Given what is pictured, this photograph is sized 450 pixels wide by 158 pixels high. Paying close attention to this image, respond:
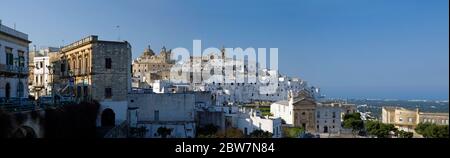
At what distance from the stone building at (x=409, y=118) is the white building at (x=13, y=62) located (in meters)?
31.2

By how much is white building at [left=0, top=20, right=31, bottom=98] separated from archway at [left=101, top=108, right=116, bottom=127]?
10.2 feet

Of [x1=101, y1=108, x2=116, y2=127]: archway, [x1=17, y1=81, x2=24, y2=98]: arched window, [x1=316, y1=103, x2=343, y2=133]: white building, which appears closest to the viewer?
[x1=17, y1=81, x2=24, y2=98]: arched window

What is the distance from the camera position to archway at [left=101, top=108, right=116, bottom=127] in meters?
19.2

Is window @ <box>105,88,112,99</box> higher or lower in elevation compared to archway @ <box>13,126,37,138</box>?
higher

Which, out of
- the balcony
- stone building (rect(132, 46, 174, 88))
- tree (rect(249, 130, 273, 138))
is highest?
stone building (rect(132, 46, 174, 88))

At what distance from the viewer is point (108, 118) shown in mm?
19484

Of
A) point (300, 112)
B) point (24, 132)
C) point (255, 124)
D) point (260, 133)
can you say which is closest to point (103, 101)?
point (260, 133)

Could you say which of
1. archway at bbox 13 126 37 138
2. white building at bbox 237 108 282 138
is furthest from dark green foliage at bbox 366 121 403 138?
archway at bbox 13 126 37 138

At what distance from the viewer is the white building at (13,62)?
16250 millimetres

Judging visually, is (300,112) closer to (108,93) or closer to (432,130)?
(432,130)

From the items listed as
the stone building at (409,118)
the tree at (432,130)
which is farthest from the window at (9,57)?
the stone building at (409,118)

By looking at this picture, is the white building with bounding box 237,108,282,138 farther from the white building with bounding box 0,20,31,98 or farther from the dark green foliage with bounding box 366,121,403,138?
the white building with bounding box 0,20,31,98
